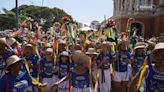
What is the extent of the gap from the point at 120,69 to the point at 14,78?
18.3 ft

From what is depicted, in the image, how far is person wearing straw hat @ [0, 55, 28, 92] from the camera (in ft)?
16.5

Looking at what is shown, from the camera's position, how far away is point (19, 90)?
5.17 meters

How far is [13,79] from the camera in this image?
5082mm

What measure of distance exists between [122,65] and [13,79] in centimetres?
Answer: 559

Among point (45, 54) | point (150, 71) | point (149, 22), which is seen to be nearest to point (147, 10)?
point (149, 22)

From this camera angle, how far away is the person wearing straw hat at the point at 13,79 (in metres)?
5.04

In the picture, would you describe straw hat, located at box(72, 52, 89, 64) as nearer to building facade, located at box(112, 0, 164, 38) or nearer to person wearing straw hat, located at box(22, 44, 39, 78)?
person wearing straw hat, located at box(22, 44, 39, 78)

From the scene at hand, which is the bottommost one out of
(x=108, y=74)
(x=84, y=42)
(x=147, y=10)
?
(x=108, y=74)

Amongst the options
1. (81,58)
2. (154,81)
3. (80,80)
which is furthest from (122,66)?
(154,81)

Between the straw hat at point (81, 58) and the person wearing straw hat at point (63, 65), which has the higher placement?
the straw hat at point (81, 58)

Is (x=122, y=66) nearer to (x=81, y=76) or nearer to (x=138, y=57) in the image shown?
(x=138, y=57)

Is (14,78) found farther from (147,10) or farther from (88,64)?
(147,10)

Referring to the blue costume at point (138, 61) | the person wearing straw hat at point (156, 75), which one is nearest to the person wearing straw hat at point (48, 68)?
the blue costume at point (138, 61)

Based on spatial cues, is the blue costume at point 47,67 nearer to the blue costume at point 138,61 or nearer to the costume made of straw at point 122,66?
the costume made of straw at point 122,66
